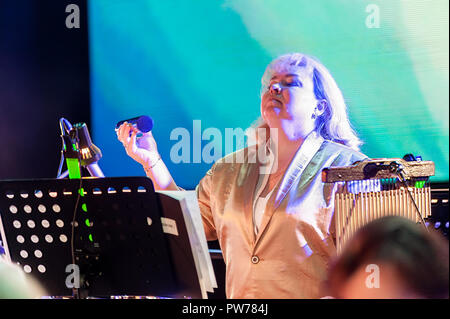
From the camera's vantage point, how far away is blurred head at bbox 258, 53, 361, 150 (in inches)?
105

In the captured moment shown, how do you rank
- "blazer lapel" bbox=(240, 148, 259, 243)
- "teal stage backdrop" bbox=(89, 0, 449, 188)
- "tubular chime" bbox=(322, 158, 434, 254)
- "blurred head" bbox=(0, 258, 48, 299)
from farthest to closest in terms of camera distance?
"teal stage backdrop" bbox=(89, 0, 449, 188)
"blazer lapel" bbox=(240, 148, 259, 243)
"tubular chime" bbox=(322, 158, 434, 254)
"blurred head" bbox=(0, 258, 48, 299)

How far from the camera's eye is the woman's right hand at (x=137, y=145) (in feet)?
Result: 8.93

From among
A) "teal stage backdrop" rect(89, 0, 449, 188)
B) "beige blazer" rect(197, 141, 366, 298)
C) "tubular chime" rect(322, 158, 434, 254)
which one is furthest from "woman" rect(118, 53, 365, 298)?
"teal stage backdrop" rect(89, 0, 449, 188)

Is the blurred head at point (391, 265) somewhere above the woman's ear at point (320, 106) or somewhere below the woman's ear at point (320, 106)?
below

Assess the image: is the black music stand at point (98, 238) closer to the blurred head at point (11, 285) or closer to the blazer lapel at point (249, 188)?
the blurred head at point (11, 285)

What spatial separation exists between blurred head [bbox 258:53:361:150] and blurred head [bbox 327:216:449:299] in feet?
5.59

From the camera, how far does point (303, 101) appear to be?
8.70 ft

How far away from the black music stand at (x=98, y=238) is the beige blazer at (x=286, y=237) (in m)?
0.71

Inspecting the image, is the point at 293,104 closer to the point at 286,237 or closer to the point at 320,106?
the point at 320,106

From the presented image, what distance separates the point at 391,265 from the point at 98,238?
130cm

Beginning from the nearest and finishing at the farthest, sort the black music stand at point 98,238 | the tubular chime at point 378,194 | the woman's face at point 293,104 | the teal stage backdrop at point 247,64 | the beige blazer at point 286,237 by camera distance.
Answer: the black music stand at point 98,238 → the tubular chime at point 378,194 → the beige blazer at point 286,237 → the woman's face at point 293,104 → the teal stage backdrop at point 247,64

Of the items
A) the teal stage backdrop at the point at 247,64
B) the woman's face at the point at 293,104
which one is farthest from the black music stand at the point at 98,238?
the teal stage backdrop at the point at 247,64

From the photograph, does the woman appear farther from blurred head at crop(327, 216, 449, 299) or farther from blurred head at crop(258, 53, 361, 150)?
blurred head at crop(327, 216, 449, 299)
